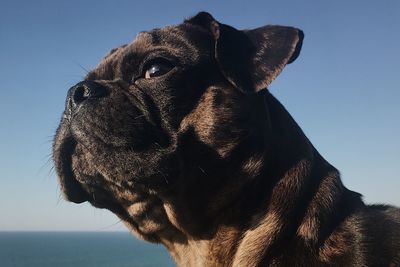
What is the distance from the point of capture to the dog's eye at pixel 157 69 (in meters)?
5.54

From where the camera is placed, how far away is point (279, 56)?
5527 mm

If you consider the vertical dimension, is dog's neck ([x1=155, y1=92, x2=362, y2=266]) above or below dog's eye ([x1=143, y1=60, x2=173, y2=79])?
below

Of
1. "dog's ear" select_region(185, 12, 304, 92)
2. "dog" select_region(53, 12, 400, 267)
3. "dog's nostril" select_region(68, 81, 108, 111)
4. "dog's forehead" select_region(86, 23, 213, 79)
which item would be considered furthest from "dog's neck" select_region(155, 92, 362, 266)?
"dog's nostril" select_region(68, 81, 108, 111)

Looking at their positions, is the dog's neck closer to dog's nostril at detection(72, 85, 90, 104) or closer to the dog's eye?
the dog's eye

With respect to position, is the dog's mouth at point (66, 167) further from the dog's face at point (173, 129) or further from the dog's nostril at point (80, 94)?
the dog's nostril at point (80, 94)

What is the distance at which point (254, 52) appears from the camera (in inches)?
226

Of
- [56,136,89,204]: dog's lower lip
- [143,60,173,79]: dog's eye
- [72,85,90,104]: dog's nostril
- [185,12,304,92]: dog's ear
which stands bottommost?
[56,136,89,204]: dog's lower lip

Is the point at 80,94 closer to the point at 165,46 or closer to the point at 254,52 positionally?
the point at 165,46

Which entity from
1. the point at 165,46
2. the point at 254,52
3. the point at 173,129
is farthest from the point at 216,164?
the point at 165,46

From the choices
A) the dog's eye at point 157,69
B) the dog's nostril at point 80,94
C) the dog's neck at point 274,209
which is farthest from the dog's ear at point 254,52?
the dog's nostril at point 80,94

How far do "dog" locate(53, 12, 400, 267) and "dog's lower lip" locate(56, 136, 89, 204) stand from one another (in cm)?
1

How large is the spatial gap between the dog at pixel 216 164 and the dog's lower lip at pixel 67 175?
0.5 inches

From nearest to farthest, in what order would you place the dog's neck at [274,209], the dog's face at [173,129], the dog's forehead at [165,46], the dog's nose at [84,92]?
the dog's neck at [274,209]
the dog's face at [173,129]
the dog's nose at [84,92]
the dog's forehead at [165,46]

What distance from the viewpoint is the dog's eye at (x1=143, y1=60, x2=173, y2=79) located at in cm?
554
